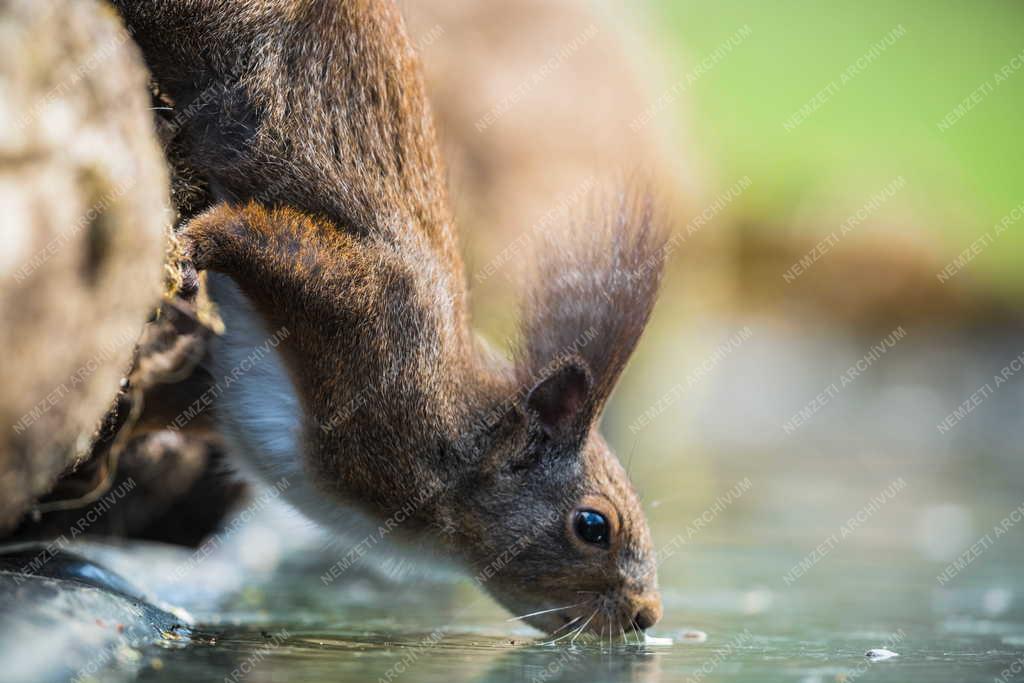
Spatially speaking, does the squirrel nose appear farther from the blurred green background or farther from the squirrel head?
the blurred green background

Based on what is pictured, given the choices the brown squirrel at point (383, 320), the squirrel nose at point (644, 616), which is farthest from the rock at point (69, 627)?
the squirrel nose at point (644, 616)

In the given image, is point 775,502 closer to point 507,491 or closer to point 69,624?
point 507,491

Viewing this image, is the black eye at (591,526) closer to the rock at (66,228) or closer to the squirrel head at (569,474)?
the squirrel head at (569,474)

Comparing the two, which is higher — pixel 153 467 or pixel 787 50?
pixel 787 50

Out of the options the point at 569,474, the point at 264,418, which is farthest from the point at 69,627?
the point at 569,474

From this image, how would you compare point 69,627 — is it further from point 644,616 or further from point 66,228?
point 644,616

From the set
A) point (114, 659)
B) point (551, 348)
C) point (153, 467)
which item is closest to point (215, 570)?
point (153, 467)

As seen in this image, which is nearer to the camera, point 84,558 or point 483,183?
point 84,558

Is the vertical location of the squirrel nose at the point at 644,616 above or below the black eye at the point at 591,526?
below
